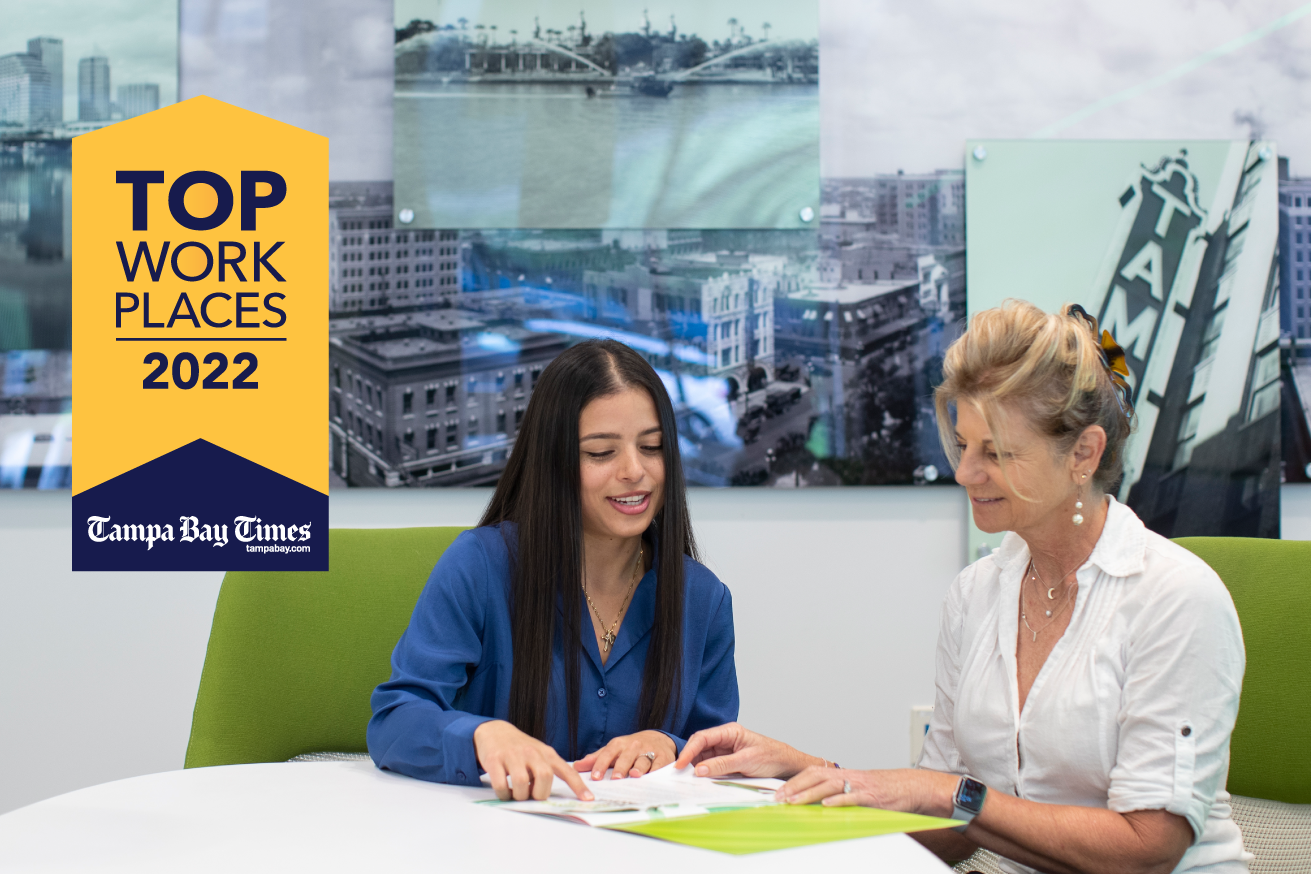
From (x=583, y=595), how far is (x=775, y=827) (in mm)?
657

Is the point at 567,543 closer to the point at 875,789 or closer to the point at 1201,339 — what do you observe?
the point at 875,789

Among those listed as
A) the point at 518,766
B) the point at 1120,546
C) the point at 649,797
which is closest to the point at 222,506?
the point at 518,766

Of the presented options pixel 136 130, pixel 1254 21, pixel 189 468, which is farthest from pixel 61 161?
pixel 1254 21

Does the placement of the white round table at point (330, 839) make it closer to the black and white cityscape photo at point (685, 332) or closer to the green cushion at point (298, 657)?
the green cushion at point (298, 657)

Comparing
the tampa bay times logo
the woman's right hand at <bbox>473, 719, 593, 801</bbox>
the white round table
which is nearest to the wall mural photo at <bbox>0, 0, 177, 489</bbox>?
the tampa bay times logo

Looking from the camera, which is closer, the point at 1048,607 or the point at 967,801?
the point at 967,801

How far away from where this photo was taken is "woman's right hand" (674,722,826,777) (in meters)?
1.31

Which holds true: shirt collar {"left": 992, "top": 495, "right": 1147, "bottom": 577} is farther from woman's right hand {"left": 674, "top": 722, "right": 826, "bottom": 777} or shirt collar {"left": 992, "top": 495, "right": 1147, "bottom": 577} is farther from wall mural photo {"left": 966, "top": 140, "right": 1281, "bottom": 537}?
wall mural photo {"left": 966, "top": 140, "right": 1281, "bottom": 537}

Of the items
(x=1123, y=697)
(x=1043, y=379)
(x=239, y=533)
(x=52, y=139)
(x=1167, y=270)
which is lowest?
(x=1123, y=697)

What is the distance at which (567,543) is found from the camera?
1612 mm

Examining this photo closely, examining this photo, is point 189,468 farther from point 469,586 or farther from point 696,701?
point 696,701

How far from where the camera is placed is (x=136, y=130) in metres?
2.28

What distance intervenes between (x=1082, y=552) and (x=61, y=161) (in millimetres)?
2344

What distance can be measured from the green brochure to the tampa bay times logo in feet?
3.22
